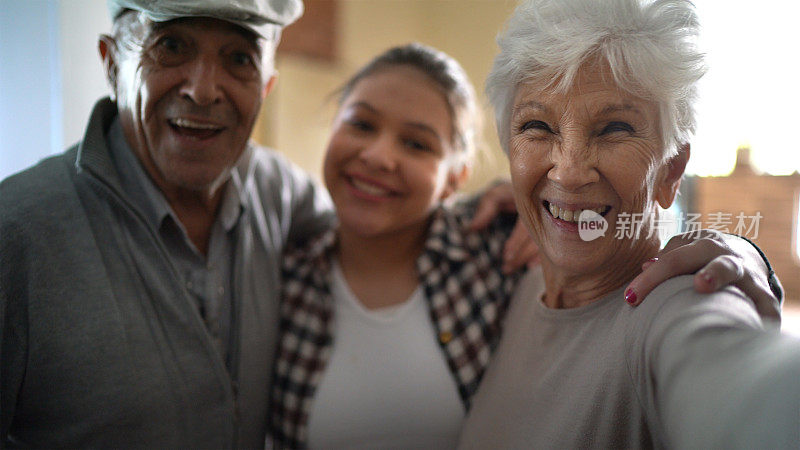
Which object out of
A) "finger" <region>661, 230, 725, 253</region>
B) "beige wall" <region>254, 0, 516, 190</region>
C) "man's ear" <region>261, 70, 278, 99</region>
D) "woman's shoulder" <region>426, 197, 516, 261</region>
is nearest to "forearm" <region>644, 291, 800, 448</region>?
"finger" <region>661, 230, 725, 253</region>

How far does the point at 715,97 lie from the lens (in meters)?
0.72

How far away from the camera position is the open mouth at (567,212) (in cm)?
74

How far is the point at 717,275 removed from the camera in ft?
1.99

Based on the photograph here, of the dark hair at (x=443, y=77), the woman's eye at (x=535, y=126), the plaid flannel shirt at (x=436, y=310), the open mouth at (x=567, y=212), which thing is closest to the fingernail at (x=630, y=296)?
the open mouth at (x=567, y=212)

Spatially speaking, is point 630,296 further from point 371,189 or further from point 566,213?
point 371,189

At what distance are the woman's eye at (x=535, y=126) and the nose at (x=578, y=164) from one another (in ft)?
0.19

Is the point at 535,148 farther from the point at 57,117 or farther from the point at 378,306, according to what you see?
the point at 57,117

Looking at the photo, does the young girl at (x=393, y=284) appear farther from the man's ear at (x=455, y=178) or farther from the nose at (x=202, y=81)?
the nose at (x=202, y=81)

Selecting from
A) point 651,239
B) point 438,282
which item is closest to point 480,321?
point 438,282

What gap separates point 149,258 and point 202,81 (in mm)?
379

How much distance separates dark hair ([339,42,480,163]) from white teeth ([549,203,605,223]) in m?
0.69

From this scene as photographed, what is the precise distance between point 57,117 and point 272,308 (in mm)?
1190

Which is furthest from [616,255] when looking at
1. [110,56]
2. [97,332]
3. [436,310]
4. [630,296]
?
[110,56]

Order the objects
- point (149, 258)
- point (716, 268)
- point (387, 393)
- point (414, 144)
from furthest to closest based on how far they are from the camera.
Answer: point (414, 144) < point (387, 393) < point (149, 258) < point (716, 268)
